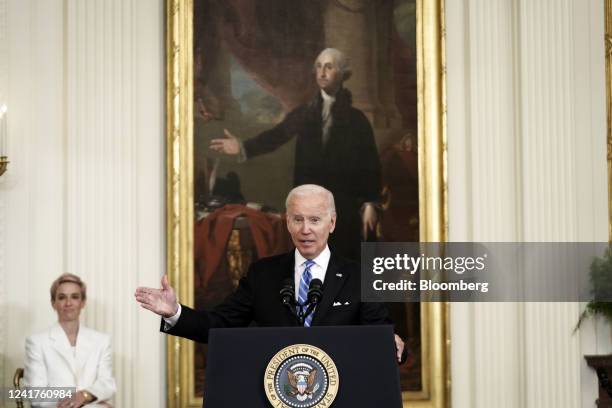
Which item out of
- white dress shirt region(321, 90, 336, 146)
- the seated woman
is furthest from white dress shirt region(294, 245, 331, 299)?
white dress shirt region(321, 90, 336, 146)

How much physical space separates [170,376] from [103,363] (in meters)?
0.79

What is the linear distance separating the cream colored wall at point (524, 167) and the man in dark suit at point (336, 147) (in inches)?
30.6

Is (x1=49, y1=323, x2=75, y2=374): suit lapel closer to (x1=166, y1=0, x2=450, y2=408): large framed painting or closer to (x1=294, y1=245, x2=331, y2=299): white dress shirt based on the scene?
(x1=166, y1=0, x2=450, y2=408): large framed painting

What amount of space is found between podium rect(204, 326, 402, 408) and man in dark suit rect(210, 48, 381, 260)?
176 inches

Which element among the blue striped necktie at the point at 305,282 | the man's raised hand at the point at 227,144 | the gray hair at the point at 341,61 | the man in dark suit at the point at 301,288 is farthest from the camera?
the gray hair at the point at 341,61

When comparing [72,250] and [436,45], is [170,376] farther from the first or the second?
[436,45]

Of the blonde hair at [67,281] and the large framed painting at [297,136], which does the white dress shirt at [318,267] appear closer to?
the blonde hair at [67,281]

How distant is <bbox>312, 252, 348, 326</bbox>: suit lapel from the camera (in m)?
4.18

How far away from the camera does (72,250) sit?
755 centimetres

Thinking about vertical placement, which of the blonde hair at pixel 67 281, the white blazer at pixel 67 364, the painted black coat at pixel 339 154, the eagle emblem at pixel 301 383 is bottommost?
the white blazer at pixel 67 364

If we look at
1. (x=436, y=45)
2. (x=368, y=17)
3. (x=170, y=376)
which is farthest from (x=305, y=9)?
(x=170, y=376)

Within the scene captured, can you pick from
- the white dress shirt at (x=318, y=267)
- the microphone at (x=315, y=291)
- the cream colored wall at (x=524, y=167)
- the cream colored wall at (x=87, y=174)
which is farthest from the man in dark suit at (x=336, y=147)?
the microphone at (x=315, y=291)

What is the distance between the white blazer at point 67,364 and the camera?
A: 22.3 ft

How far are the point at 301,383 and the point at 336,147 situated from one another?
4.87 m
